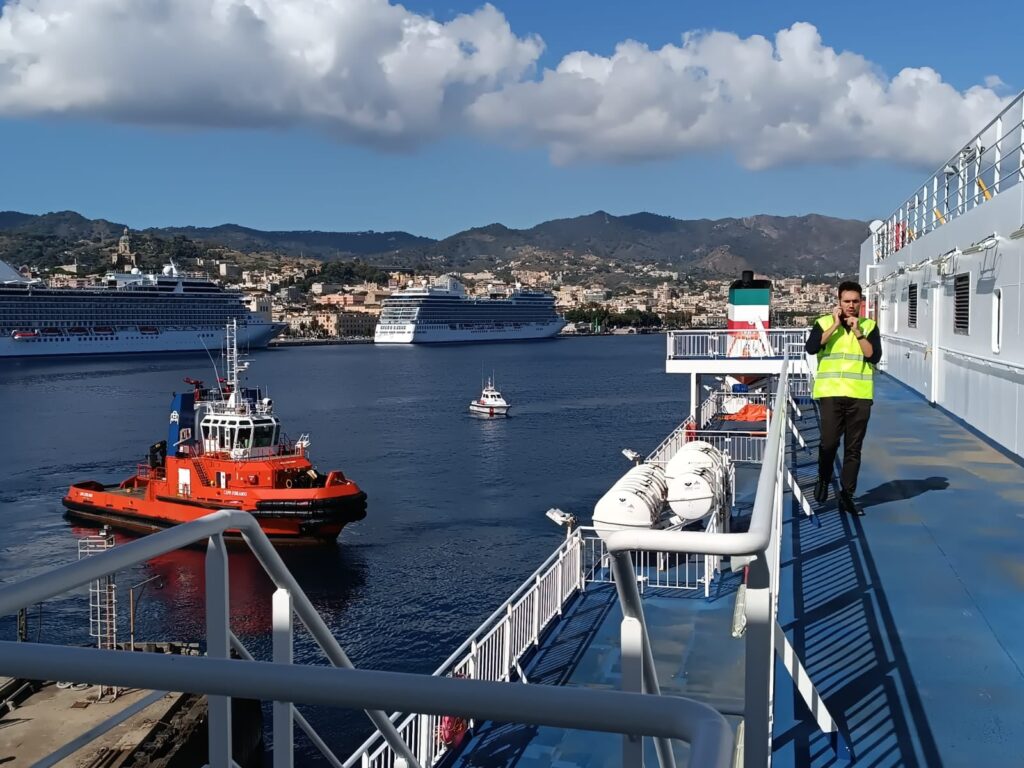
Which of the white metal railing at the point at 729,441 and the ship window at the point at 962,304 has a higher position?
the ship window at the point at 962,304

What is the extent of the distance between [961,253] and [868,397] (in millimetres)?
3873

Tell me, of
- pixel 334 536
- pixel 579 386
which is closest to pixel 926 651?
pixel 334 536

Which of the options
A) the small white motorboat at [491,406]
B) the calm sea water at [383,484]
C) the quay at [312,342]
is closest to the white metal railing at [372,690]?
the calm sea water at [383,484]

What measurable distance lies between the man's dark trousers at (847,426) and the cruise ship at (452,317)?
124001mm

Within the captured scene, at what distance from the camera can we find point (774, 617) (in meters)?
2.55

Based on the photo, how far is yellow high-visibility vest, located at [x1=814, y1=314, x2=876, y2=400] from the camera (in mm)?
5488

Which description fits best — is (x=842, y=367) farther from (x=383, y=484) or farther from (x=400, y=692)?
(x=383, y=484)

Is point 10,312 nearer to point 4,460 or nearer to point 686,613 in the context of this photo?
point 4,460

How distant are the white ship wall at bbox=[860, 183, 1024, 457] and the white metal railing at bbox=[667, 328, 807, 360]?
1980 millimetres

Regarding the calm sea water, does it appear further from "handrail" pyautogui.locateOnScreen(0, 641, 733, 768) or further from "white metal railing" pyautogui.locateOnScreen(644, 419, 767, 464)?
"handrail" pyautogui.locateOnScreen(0, 641, 733, 768)

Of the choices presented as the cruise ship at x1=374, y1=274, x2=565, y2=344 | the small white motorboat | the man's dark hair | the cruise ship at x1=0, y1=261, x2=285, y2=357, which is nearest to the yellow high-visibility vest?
the man's dark hair

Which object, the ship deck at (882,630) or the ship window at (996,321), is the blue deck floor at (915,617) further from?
the ship window at (996,321)

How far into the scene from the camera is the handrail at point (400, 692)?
36.5 inches

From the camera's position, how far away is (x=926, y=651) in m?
3.72
